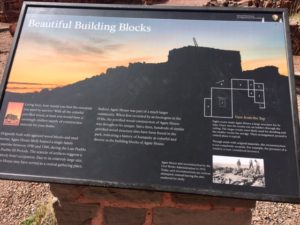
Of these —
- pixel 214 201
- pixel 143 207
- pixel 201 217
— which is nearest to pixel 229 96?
pixel 214 201

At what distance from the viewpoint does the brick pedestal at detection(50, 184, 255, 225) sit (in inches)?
90.9

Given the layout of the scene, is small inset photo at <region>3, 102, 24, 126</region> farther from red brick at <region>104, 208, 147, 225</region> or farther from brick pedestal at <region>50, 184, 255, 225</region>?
red brick at <region>104, 208, 147, 225</region>

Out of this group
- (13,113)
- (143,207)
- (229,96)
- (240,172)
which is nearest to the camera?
(240,172)

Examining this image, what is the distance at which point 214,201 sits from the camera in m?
2.28

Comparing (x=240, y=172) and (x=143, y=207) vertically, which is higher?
(x=240, y=172)

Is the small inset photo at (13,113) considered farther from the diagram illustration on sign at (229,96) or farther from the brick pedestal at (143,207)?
the diagram illustration on sign at (229,96)

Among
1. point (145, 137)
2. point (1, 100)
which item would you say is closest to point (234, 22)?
point (145, 137)

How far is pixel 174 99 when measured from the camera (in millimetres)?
2195

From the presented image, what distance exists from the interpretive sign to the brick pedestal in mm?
332

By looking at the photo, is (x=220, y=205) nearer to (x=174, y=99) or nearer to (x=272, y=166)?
(x=272, y=166)

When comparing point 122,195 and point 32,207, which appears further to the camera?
point 32,207

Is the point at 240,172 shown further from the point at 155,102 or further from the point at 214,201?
the point at 155,102

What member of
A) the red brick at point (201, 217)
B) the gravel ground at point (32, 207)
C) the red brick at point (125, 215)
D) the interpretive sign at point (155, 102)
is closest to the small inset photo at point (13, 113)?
the interpretive sign at point (155, 102)

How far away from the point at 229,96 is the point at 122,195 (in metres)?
0.92
